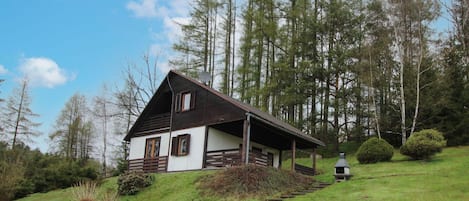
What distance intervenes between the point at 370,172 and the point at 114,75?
22.0 meters

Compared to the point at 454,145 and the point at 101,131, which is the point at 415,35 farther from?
the point at 101,131

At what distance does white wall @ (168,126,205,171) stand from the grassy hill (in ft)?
3.43

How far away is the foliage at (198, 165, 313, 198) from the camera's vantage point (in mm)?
14625

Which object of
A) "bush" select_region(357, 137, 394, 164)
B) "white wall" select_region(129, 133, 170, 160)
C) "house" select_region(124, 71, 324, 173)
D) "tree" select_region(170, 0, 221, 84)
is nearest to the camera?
"house" select_region(124, 71, 324, 173)

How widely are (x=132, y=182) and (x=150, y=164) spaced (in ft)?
12.3

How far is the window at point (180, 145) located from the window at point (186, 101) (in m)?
1.40

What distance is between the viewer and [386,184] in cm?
1517

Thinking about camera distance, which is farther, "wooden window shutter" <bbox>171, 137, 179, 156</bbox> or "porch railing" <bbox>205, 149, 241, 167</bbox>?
"wooden window shutter" <bbox>171, 137, 179, 156</bbox>

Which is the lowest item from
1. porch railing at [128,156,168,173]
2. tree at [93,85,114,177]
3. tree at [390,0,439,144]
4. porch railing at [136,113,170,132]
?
porch railing at [128,156,168,173]

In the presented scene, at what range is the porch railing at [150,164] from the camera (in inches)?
810

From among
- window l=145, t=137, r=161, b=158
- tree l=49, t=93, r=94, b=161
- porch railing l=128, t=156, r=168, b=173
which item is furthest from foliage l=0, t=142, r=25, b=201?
tree l=49, t=93, r=94, b=161

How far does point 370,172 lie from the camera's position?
60.2 ft

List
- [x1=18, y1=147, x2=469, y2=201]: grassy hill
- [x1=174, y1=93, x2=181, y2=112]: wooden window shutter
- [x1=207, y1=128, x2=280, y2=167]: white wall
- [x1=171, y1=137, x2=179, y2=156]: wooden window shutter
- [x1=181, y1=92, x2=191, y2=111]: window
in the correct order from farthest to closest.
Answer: [x1=174, y1=93, x2=181, y2=112]: wooden window shutter, [x1=181, y1=92, x2=191, y2=111]: window, [x1=171, y1=137, x2=179, y2=156]: wooden window shutter, [x1=207, y1=128, x2=280, y2=167]: white wall, [x1=18, y1=147, x2=469, y2=201]: grassy hill

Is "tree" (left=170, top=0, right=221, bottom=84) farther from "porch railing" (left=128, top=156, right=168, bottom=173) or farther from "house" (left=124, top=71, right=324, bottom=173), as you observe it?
"porch railing" (left=128, top=156, right=168, bottom=173)
